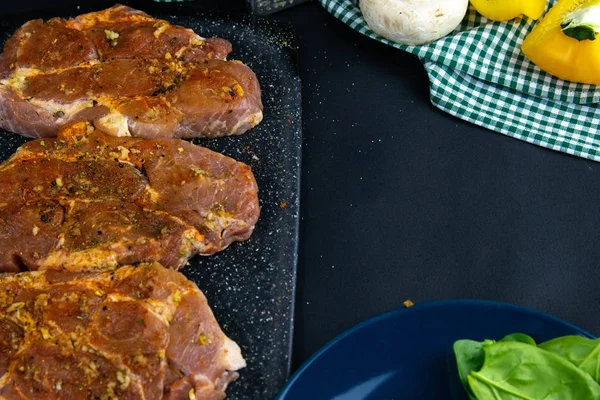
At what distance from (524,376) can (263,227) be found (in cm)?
91

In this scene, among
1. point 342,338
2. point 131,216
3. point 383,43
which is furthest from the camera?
point 383,43

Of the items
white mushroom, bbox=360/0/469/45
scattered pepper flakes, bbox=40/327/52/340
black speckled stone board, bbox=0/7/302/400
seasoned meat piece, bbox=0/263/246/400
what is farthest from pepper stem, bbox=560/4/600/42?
scattered pepper flakes, bbox=40/327/52/340

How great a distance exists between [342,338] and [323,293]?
308 mm

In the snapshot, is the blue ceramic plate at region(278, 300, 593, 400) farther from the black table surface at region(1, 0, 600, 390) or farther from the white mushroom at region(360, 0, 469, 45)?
the white mushroom at region(360, 0, 469, 45)

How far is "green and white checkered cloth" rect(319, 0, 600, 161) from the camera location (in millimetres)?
→ 2496

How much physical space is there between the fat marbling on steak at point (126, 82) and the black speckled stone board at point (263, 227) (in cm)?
10

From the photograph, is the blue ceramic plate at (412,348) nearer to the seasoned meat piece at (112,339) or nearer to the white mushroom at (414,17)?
the seasoned meat piece at (112,339)

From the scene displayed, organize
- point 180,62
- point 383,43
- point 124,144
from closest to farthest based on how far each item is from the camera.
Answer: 1. point 124,144
2. point 180,62
3. point 383,43

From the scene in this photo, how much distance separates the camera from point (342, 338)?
1.99 metres

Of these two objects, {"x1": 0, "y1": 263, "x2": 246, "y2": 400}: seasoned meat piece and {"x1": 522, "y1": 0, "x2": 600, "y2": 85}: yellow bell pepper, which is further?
{"x1": 522, "y1": 0, "x2": 600, "y2": 85}: yellow bell pepper

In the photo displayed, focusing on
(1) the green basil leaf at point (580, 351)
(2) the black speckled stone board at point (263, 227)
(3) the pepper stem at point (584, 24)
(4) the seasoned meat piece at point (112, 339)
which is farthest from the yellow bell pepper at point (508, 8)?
(4) the seasoned meat piece at point (112, 339)

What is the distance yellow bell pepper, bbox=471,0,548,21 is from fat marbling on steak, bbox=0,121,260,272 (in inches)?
Result: 40.5

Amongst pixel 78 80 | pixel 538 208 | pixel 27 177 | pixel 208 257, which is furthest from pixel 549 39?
pixel 27 177

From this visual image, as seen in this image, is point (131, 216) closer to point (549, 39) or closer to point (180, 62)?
point (180, 62)
